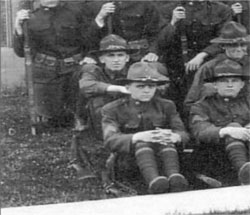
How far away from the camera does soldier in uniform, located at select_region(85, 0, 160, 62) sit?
22.2 feet

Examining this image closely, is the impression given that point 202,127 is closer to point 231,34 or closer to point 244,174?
point 244,174

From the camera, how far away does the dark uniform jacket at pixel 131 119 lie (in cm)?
674

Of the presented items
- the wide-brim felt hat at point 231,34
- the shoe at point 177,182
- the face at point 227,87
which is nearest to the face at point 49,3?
the wide-brim felt hat at point 231,34

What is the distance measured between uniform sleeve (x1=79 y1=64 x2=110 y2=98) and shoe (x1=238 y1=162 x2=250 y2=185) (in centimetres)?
108

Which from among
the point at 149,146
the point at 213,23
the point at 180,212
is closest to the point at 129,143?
the point at 149,146

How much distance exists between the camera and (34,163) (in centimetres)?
673

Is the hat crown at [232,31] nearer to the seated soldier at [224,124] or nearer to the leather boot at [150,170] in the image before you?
the seated soldier at [224,124]

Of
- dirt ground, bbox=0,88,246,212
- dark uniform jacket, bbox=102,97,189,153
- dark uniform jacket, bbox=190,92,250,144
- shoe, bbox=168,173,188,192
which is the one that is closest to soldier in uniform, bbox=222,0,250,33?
dark uniform jacket, bbox=190,92,250,144

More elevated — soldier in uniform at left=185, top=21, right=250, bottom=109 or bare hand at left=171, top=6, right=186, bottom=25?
bare hand at left=171, top=6, right=186, bottom=25

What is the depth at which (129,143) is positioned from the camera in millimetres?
6715

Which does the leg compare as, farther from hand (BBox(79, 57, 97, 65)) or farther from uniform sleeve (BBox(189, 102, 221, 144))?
hand (BBox(79, 57, 97, 65))

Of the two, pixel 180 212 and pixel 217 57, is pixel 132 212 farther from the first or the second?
pixel 217 57

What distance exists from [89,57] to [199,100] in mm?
824

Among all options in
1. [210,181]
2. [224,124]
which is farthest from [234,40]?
[210,181]
